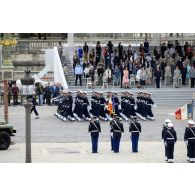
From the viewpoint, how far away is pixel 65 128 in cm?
3259

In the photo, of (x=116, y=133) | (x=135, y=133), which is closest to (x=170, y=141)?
(x=135, y=133)

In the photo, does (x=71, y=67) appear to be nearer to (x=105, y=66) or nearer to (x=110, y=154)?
(x=105, y=66)

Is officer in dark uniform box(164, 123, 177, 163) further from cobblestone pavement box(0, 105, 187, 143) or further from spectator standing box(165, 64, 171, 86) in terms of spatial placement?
spectator standing box(165, 64, 171, 86)

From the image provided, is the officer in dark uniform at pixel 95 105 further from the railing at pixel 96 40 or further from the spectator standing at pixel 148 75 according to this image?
the railing at pixel 96 40

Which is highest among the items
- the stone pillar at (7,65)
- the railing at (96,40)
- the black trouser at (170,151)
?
the railing at (96,40)

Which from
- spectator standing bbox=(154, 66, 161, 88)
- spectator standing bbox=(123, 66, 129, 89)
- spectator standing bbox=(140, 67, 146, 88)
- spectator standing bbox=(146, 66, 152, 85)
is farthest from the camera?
spectator standing bbox=(146, 66, 152, 85)

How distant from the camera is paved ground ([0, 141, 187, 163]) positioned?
83.9 feet

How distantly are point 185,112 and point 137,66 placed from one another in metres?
9.46

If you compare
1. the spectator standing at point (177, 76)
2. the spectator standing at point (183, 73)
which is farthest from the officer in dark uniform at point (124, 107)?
the spectator standing at point (183, 73)

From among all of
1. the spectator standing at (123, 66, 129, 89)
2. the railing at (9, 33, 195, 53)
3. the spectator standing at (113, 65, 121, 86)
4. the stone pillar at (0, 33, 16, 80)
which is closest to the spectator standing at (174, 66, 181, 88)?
the spectator standing at (123, 66, 129, 89)

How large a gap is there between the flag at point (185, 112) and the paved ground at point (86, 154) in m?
3.17

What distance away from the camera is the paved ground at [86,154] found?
1006 inches

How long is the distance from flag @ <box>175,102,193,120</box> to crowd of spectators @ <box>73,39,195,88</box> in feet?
26.1

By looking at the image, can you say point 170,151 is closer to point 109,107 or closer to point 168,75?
point 109,107
